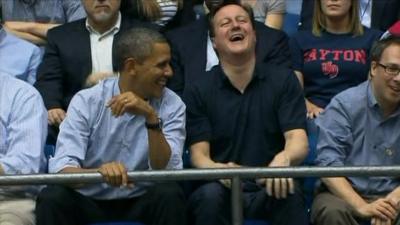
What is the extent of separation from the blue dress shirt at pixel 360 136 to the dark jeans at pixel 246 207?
38 cm

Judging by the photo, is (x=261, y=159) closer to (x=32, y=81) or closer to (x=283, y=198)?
(x=283, y=198)

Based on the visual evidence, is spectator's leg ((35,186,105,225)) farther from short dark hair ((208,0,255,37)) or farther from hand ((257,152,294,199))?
short dark hair ((208,0,255,37))

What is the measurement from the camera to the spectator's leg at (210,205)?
19.6 feet

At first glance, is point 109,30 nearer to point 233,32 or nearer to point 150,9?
point 150,9

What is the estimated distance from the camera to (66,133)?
20.0 ft

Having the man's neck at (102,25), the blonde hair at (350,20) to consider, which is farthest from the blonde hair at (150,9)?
the blonde hair at (350,20)

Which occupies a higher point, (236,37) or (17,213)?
(236,37)

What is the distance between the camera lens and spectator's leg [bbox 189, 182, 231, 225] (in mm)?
5965

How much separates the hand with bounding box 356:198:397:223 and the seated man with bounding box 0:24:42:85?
2.10 metres

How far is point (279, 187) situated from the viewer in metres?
5.85

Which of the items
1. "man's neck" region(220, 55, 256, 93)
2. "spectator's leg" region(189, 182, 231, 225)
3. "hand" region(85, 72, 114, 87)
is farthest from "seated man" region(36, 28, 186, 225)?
"hand" region(85, 72, 114, 87)

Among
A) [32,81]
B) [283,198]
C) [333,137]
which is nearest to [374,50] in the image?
[333,137]

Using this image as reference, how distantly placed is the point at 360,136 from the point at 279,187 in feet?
2.14

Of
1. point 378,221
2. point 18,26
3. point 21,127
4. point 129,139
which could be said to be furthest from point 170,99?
point 18,26
